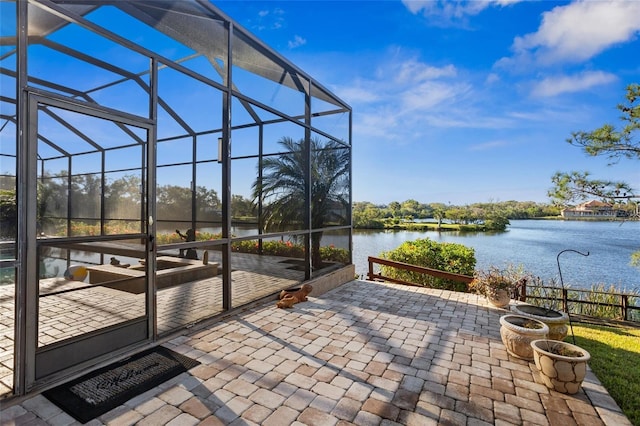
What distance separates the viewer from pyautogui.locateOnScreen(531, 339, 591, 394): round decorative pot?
7.66 ft

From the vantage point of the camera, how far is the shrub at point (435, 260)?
7.59 metres

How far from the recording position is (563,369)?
7.72 feet

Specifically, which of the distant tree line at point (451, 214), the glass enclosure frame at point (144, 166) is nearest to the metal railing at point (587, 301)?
the glass enclosure frame at point (144, 166)

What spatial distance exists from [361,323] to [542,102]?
1402 centimetres

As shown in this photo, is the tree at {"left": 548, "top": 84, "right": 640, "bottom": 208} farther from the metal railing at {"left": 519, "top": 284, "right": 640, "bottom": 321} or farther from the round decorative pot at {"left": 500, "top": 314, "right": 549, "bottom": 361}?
the round decorative pot at {"left": 500, "top": 314, "right": 549, "bottom": 361}

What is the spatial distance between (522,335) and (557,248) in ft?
53.1

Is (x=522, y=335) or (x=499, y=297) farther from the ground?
(x=522, y=335)

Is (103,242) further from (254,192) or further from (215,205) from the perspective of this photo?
(254,192)

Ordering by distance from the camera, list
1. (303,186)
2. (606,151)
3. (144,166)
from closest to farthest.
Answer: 1. (144,166)
2. (303,186)
3. (606,151)

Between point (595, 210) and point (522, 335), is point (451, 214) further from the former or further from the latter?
point (522, 335)

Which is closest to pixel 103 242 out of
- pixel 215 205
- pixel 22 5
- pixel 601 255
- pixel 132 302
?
pixel 132 302

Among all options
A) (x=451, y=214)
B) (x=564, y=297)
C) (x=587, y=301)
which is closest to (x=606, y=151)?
(x=587, y=301)

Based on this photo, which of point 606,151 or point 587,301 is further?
point 606,151

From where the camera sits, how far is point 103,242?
285cm
